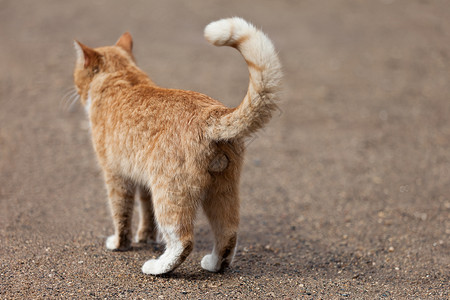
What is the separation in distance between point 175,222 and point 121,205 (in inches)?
32.6

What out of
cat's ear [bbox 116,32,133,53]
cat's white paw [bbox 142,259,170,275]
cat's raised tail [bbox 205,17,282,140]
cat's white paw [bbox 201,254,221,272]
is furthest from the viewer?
cat's ear [bbox 116,32,133,53]

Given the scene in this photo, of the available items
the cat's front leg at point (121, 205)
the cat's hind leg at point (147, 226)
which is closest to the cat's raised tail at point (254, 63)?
the cat's front leg at point (121, 205)

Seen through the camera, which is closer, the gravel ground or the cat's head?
the gravel ground

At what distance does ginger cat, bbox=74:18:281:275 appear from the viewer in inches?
122

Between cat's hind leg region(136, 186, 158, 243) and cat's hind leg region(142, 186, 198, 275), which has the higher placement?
cat's hind leg region(142, 186, 198, 275)

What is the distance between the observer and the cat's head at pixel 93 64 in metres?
4.32

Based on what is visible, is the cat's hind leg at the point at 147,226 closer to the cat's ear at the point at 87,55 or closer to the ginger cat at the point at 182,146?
the ginger cat at the point at 182,146

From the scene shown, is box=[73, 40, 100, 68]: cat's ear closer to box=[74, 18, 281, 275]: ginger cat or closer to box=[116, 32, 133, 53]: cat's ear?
box=[74, 18, 281, 275]: ginger cat

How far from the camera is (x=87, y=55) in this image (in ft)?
14.1

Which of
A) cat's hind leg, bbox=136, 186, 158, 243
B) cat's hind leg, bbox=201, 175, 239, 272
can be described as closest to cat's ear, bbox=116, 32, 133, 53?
cat's hind leg, bbox=136, 186, 158, 243

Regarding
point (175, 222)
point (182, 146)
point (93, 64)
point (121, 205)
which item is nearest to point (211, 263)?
point (175, 222)

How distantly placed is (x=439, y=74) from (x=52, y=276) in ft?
25.3

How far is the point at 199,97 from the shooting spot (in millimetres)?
3693

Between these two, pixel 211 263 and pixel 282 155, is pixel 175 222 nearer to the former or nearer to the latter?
pixel 211 263
